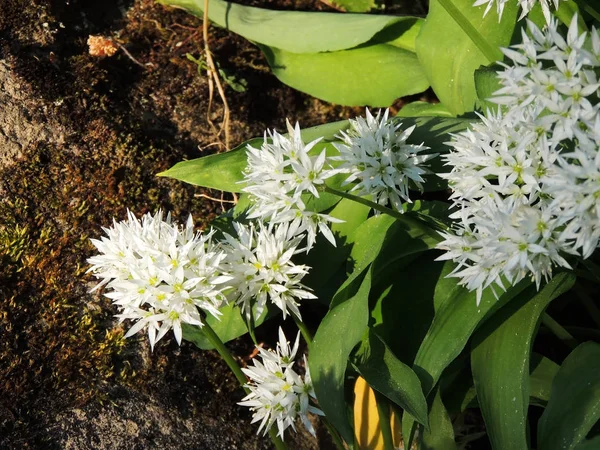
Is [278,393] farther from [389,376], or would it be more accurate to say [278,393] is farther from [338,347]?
[389,376]

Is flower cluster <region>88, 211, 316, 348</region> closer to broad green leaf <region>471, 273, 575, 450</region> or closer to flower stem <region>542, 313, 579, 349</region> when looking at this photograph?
broad green leaf <region>471, 273, 575, 450</region>

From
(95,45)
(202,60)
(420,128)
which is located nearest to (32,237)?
(95,45)

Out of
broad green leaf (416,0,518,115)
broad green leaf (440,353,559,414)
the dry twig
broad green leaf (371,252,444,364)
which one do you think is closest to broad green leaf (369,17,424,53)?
broad green leaf (416,0,518,115)

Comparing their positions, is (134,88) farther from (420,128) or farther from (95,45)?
(420,128)

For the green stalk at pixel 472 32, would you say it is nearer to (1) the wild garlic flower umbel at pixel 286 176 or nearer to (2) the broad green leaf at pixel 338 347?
(1) the wild garlic flower umbel at pixel 286 176

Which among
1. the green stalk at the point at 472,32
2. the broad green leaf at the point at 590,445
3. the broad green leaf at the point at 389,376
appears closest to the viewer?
the broad green leaf at the point at 590,445

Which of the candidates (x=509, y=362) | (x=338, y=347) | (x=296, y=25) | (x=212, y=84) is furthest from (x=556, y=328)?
(x=212, y=84)

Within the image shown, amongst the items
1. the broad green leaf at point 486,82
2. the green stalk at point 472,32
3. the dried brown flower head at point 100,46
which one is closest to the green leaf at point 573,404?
the broad green leaf at point 486,82
